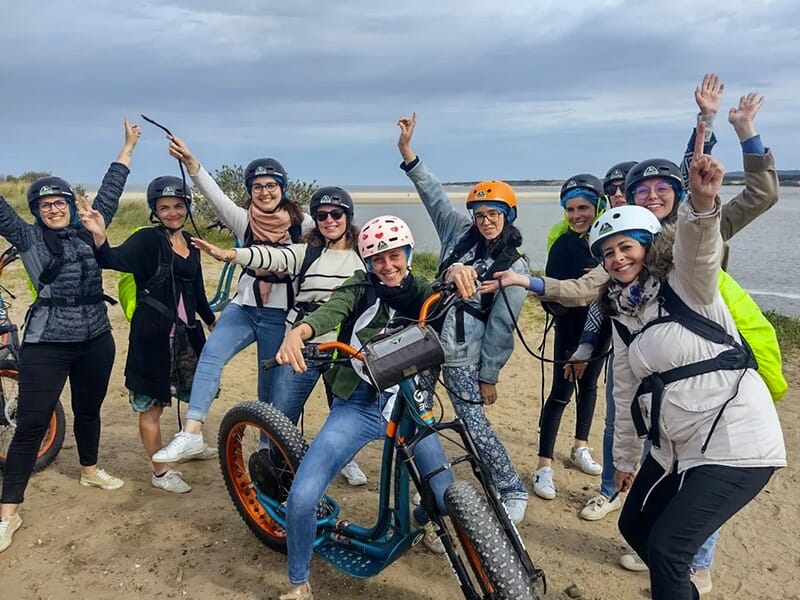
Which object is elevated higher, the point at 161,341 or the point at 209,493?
the point at 161,341

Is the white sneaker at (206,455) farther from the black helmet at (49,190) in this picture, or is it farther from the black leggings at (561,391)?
the black leggings at (561,391)

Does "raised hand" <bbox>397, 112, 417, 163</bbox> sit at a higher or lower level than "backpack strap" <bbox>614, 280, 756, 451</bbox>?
higher

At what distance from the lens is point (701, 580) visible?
370 centimetres

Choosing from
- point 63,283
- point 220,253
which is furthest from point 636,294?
point 63,283

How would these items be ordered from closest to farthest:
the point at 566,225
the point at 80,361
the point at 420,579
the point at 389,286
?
the point at 389,286 < the point at 420,579 < the point at 80,361 < the point at 566,225

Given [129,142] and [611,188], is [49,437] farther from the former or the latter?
[611,188]

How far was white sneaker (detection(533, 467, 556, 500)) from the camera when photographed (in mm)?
4785

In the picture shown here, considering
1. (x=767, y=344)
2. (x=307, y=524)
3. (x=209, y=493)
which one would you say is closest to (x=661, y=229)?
(x=767, y=344)

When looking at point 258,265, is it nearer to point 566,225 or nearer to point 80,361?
point 80,361

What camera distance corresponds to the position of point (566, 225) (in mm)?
4699

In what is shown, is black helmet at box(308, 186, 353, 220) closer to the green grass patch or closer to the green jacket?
the green jacket

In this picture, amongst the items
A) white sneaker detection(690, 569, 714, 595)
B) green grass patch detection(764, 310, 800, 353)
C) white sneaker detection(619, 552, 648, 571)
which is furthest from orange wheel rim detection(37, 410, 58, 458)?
green grass patch detection(764, 310, 800, 353)

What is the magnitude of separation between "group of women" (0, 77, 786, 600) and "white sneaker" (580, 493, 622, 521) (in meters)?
0.02

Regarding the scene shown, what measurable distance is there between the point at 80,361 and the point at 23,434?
0.56 meters
